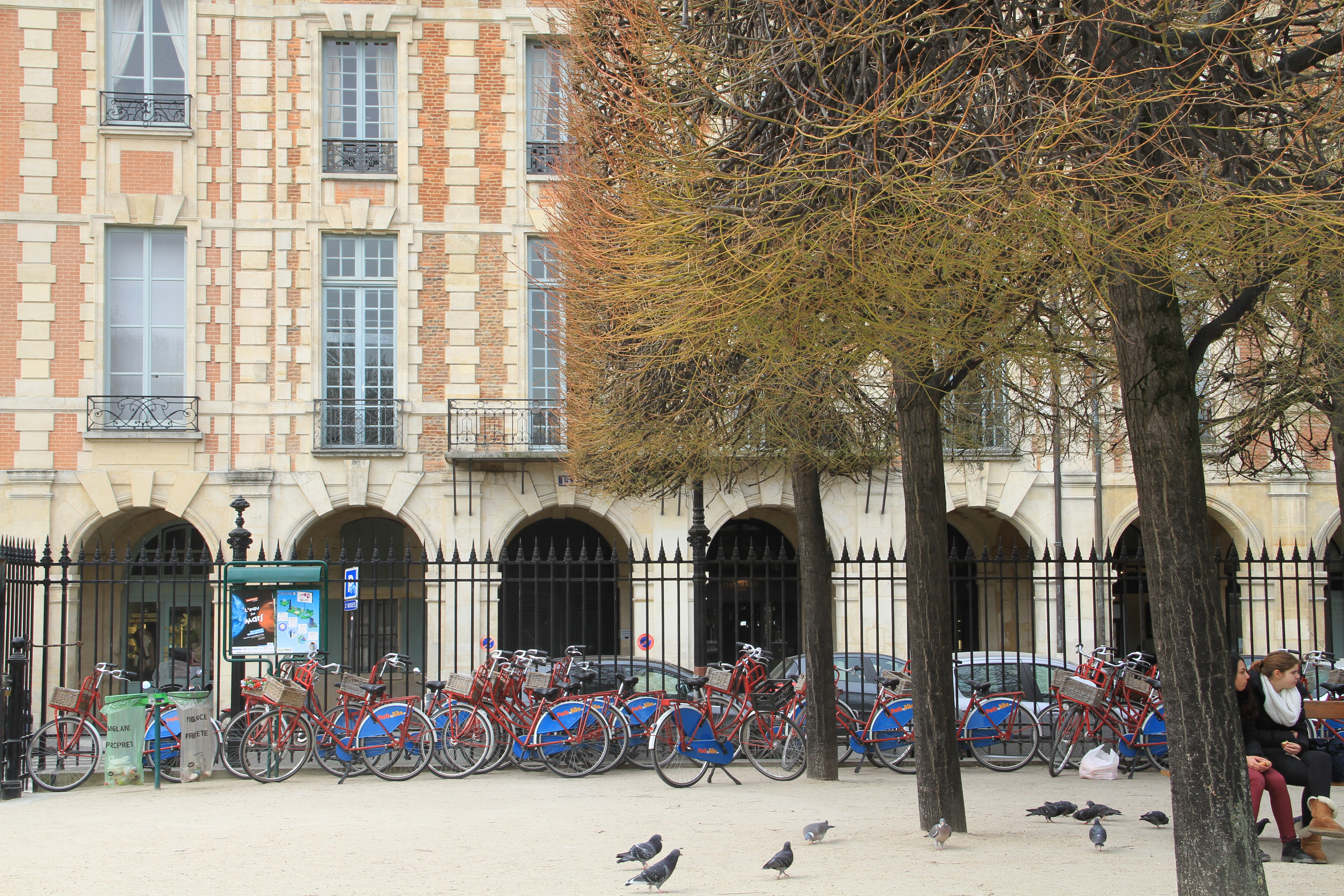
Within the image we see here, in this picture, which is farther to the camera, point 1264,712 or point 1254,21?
point 1264,712

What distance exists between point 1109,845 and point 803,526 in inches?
150

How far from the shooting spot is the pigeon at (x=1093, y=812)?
7125 millimetres

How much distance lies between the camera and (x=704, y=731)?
396 inches

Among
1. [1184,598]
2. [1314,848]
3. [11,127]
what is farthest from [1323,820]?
[11,127]

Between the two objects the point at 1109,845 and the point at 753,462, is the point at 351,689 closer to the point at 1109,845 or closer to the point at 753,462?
the point at 753,462

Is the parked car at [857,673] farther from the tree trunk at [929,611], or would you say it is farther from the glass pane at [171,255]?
the glass pane at [171,255]

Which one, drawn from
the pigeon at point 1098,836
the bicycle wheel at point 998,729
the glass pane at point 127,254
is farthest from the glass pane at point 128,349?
the pigeon at point 1098,836

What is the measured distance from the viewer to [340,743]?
10266 millimetres

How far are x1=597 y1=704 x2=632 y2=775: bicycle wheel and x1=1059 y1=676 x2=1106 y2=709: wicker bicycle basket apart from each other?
360cm

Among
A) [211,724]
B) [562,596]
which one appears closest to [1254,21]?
[211,724]

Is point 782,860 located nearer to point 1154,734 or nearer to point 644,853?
point 644,853

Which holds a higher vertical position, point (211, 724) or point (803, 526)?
point (803, 526)

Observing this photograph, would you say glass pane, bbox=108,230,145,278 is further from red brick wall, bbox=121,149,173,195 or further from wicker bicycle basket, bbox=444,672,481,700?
wicker bicycle basket, bbox=444,672,481,700

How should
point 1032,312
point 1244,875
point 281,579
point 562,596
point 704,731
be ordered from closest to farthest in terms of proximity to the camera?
point 1244,875
point 1032,312
point 704,731
point 281,579
point 562,596
